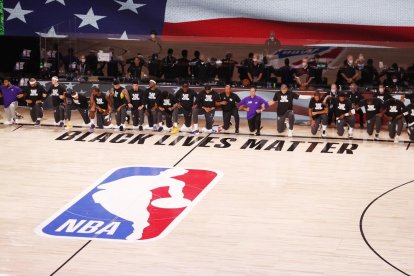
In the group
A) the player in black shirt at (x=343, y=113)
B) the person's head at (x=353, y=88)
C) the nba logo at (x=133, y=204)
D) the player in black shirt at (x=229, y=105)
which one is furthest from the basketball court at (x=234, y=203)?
the person's head at (x=353, y=88)

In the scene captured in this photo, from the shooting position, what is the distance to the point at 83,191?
23.5m

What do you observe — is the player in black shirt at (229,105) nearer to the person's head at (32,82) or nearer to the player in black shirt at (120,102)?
the player in black shirt at (120,102)

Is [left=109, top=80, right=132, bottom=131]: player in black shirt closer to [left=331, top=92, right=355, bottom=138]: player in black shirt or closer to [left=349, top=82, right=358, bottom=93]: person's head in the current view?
[left=331, top=92, right=355, bottom=138]: player in black shirt

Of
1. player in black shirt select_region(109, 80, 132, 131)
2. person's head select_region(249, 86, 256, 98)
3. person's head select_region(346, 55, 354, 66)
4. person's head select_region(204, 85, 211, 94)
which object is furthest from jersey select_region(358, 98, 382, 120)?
player in black shirt select_region(109, 80, 132, 131)

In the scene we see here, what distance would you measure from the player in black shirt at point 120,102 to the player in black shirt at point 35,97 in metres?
2.76

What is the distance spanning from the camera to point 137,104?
31.6 meters

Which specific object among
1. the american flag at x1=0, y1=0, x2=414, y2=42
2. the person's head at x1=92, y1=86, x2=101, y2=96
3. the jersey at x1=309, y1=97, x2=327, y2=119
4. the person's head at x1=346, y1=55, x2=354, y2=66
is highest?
the american flag at x1=0, y1=0, x2=414, y2=42

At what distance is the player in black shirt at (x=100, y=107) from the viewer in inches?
1241

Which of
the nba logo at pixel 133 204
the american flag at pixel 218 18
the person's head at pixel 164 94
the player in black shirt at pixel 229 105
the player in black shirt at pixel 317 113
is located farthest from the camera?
the american flag at pixel 218 18

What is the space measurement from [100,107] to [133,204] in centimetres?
983

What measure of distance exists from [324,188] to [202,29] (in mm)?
14580

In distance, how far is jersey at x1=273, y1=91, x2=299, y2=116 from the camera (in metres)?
31.2

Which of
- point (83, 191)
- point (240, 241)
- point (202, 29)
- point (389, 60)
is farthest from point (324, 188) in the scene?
point (202, 29)

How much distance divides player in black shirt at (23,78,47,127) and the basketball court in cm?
53
